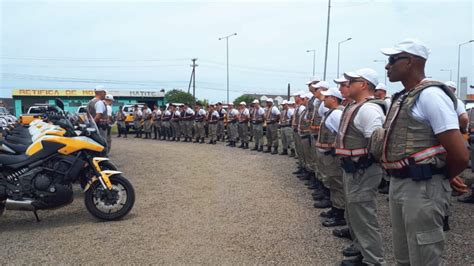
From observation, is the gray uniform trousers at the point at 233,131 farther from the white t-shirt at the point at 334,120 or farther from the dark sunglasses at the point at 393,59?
the dark sunglasses at the point at 393,59

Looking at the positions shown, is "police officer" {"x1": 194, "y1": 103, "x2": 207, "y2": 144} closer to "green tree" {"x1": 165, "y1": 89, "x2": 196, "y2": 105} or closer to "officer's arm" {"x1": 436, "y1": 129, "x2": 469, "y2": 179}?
"officer's arm" {"x1": 436, "y1": 129, "x2": 469, "y2": 179}

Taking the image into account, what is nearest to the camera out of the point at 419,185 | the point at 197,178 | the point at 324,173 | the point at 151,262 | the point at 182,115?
the point at 419,185

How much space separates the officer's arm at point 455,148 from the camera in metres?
2.50

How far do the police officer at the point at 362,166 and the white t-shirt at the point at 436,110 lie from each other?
3.77ft

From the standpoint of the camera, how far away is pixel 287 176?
30.5 ft

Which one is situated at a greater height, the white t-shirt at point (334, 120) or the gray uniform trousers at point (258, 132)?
the white t-shirt at point (334, 120)

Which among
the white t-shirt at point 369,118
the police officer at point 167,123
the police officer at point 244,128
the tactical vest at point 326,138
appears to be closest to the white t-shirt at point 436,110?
the white t-shirt at point 369,118

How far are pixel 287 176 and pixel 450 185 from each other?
21.8 ft

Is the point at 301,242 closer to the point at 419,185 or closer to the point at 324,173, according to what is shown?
the point at 324,173

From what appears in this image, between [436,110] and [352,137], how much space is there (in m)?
1.45

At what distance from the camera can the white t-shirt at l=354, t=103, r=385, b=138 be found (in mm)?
3766

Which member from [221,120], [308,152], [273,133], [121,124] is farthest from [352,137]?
[121,124]

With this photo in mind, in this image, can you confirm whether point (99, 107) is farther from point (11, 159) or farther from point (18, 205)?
point (18, 205)

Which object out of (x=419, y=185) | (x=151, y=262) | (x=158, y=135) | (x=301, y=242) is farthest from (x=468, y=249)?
(x=158, y=135)
